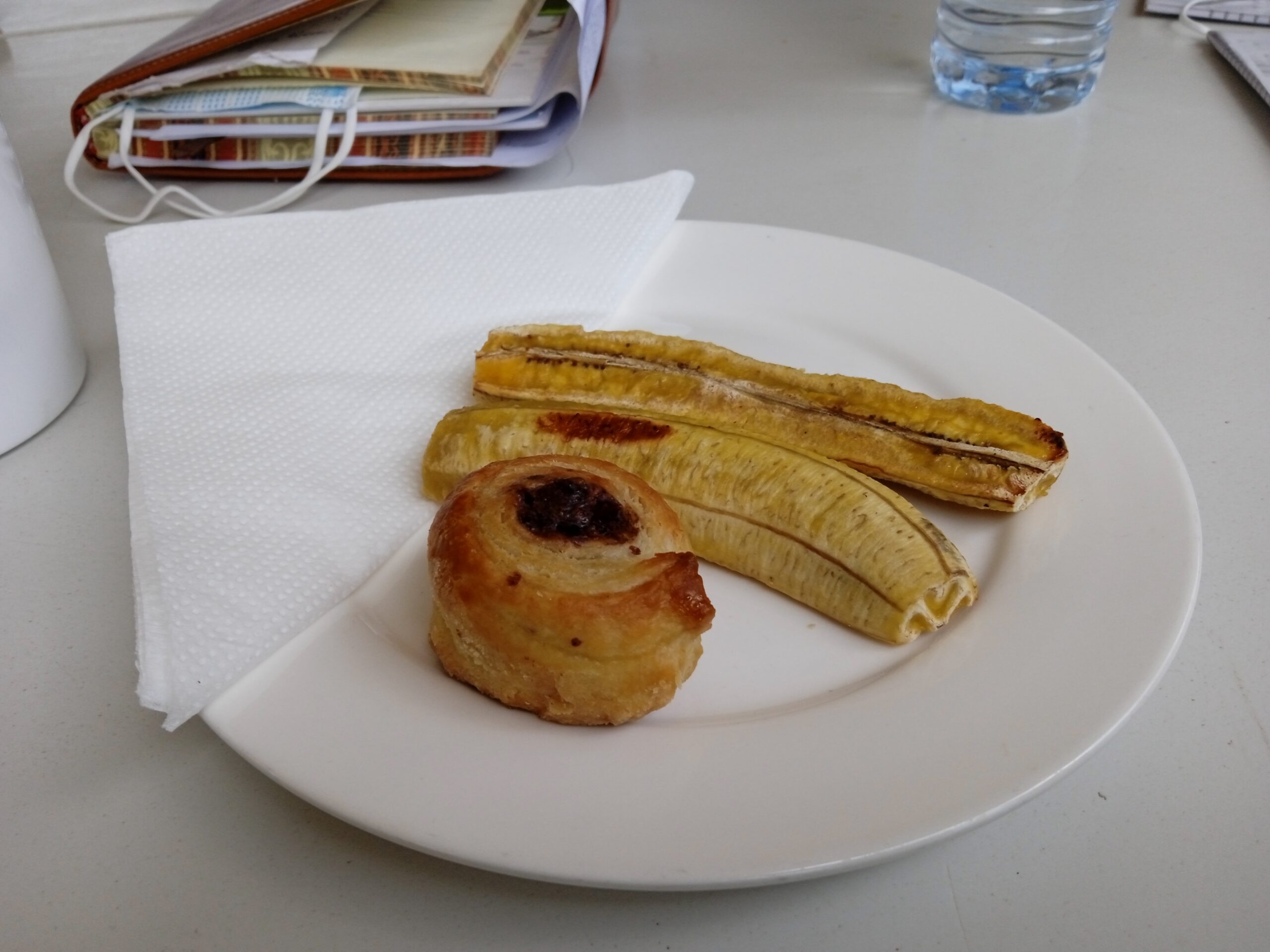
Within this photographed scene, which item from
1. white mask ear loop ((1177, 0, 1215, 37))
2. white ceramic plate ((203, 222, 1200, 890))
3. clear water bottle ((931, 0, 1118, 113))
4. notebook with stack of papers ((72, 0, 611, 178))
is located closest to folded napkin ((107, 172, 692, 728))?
white ceramic plate ((203, 222, 1200, 890))

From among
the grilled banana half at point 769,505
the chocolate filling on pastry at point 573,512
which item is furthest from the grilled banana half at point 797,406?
the chocolate filling on pastry at point 573,512

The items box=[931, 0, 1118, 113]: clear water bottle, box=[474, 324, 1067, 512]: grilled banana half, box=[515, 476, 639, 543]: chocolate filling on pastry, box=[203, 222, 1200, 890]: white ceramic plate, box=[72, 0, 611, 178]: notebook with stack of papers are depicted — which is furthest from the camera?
box=[931, 0, 1118, 113]: clear water bottle

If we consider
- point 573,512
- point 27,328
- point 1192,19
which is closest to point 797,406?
point 573,512

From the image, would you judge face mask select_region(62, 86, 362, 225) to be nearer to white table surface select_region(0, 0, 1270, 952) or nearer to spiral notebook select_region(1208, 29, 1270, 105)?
white table surface select_region(0, 0, 1270, 952)

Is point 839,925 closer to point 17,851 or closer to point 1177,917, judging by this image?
point 1177,917

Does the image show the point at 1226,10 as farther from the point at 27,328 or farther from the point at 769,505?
the point at 27,328

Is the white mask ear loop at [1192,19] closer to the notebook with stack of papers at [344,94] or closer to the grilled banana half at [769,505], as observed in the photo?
the notebook with stack of papers at [344,94]
